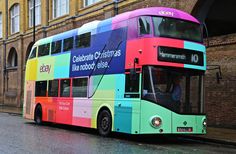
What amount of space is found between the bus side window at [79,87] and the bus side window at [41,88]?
3060mm

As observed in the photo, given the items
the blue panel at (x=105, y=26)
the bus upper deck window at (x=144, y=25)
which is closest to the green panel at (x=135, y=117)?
the bus upper deck window at (x=144, y=25)

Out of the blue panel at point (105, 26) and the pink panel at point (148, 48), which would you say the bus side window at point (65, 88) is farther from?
the pink panel at point (148, 48)

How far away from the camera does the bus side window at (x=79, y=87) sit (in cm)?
1587

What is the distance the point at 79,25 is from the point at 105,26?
1574 centimetres

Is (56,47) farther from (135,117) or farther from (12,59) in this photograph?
(12,59)

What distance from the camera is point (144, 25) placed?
12914mm

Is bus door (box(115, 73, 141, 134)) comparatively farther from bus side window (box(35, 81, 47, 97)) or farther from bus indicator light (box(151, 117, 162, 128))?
bus side window (box(35, 81, 47, 97))

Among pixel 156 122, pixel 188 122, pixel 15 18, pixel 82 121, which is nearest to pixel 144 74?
pixel 156 122

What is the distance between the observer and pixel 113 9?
84.0 feet

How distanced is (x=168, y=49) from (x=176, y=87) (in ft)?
3.97

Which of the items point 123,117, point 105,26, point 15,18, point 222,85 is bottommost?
point 123,117

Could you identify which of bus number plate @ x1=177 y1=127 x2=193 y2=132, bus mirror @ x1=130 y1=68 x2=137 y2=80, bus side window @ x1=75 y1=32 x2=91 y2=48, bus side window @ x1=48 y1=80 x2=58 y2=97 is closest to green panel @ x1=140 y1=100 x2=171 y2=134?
bus number plate @ x1=177 y1=127 x2=193 y2=132

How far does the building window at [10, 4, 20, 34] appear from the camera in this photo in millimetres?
42375

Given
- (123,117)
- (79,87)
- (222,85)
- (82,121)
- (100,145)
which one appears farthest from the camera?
(222,85)
